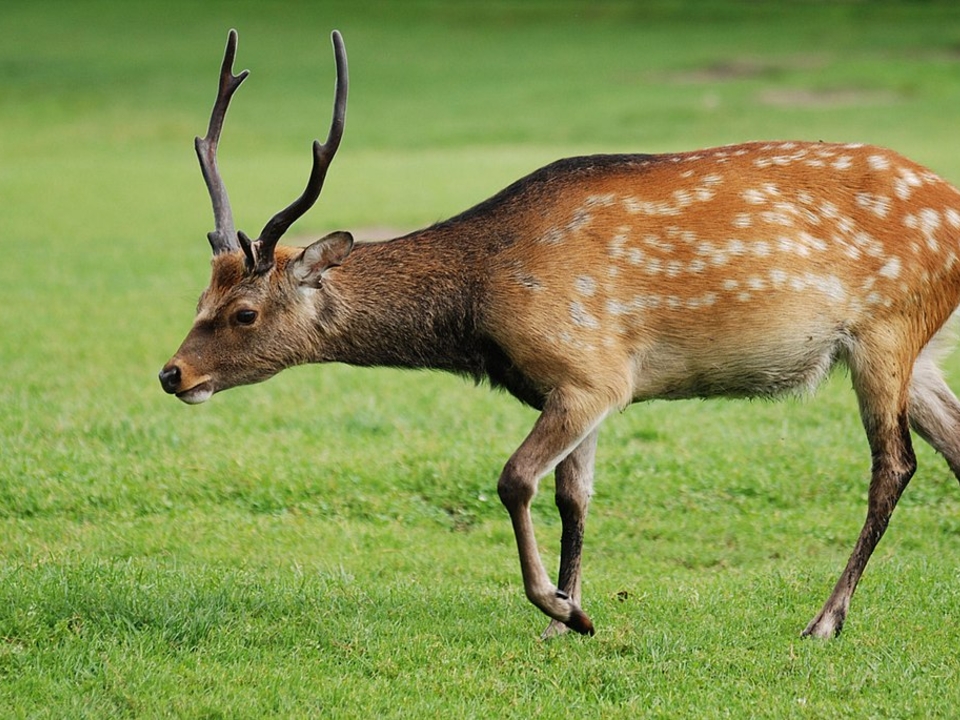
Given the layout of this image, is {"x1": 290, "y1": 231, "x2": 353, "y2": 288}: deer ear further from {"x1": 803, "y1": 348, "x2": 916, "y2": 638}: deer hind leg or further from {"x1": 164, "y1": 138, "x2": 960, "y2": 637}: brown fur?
{"x1": 803, "y1": 348, "x2": 916, "y2": 638}: deer hind leg

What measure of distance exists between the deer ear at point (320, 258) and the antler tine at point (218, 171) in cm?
35

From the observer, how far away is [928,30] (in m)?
44.5

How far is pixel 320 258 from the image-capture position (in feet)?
18.3

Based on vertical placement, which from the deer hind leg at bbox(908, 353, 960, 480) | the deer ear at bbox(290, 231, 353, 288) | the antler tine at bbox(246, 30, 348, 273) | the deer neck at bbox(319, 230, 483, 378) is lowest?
the deer hind leg at bbox(908, 353, 960, 480)

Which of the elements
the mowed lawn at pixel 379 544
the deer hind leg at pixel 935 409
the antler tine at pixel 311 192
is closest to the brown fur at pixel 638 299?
the antler tine at pixel 311 192

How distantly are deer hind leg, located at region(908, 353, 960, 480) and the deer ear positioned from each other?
A: 96.2 inches

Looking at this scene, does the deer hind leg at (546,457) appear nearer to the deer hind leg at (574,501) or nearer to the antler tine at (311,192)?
the deer hind leg at (574,501)

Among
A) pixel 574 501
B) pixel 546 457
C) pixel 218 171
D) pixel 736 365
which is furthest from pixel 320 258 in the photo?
pixel 736 365

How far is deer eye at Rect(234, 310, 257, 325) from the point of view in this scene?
5621mm

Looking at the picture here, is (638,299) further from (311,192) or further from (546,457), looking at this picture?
(311,192)

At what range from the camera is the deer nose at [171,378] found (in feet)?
18.1

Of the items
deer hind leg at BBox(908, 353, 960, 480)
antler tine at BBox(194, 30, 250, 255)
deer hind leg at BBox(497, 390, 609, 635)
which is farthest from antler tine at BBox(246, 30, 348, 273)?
deer hind leg at BBox(908, 353, 960, 480)

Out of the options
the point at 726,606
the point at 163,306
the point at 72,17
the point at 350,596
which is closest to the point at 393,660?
the point at 350,596

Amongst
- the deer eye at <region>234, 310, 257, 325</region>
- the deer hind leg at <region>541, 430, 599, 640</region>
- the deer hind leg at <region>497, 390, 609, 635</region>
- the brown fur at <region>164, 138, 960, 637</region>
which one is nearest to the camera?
the deer hind leg at <region>497, 390, 609, 635</region>
